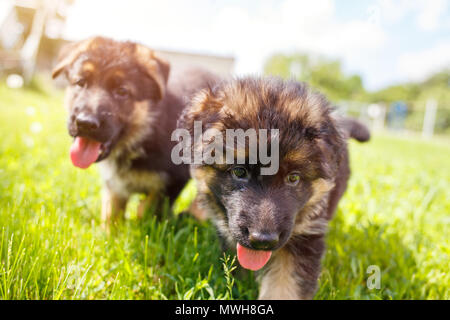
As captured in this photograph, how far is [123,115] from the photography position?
107 inches

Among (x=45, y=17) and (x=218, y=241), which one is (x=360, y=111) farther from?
(x=218, y=241)

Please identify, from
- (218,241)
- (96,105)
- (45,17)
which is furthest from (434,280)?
(45,17)

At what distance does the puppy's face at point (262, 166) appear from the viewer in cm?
171

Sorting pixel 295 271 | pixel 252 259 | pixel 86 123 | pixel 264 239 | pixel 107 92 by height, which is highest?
pixel 107 92

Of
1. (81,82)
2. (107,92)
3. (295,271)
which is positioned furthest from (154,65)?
(295,271)

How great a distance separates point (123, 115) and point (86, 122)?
16.7 inches

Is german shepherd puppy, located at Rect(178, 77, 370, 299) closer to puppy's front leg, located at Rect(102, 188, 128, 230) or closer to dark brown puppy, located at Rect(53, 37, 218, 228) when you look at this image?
dark brown puppy, located at Rect(53, 37, 218, 228)

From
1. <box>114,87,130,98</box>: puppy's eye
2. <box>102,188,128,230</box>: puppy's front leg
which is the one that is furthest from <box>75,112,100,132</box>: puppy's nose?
<box>102,188,128,230</box>: puppy's front leg

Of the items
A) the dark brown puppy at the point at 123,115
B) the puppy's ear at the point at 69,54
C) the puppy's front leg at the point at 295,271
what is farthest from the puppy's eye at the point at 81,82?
the puppy's front leg at the point at 295,271

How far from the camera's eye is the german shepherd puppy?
1729mm

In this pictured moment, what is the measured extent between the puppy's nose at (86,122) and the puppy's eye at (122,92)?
391 mm

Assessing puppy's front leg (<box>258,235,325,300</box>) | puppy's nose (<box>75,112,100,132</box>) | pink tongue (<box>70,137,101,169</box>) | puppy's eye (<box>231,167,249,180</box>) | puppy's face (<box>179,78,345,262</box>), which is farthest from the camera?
pink tongue (<box>70,137,101,169</box>)

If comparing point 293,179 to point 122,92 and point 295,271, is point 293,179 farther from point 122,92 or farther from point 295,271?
point 122,92
